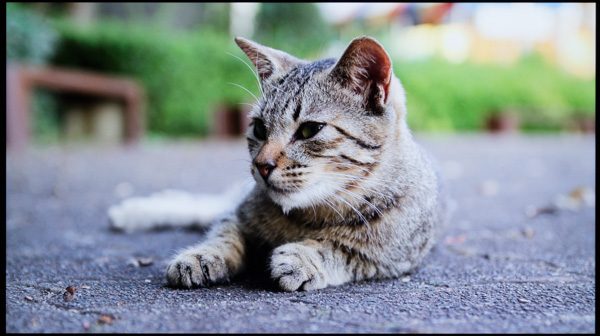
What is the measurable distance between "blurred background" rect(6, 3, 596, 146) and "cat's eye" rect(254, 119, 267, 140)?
5.20 meters

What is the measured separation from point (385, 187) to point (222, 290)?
0.73 m

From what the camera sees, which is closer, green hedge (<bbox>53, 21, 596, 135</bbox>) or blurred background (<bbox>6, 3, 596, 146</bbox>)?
blurred background (<bbox>6, 3, 596, 146</bbox>)

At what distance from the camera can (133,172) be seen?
6086mm

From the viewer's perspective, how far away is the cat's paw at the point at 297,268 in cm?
201

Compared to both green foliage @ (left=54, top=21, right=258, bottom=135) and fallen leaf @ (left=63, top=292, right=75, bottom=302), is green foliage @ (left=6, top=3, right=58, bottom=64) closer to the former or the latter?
green foliage @ (left=54, top=21, right=258, bottom=135)

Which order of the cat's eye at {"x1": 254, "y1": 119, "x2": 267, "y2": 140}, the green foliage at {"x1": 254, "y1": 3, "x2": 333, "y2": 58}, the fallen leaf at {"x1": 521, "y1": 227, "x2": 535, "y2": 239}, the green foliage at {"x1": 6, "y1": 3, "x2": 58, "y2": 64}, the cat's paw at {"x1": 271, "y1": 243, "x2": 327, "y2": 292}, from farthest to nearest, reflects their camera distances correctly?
the green foliage at {"x1": 254, "y1": 3, "x2": 333, "y2": 58} → the green foliage at {"x1": 6, "y1": 3, "x2": 58, "y2": 64} → the fallen leaf at {"x1": 521, "y1": 227, "x2": 535, "y2": 239} → the cat's eye at {"x1": 254, "y1": 119, "x2": 267, "y2": 140} → the cat's paw at {"x1": 271, "y1": 243, "x2": 327, "y2": 292}

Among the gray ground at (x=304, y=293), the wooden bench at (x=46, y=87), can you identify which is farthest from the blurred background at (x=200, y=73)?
the gray ground at (x=304, y=293)

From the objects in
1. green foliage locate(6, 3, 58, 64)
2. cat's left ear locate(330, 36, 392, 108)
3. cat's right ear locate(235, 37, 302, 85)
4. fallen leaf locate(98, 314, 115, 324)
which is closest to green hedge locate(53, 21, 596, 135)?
green foliage locate(6, 3, 58, 64)

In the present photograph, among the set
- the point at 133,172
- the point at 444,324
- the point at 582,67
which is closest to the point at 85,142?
the point at 133,172

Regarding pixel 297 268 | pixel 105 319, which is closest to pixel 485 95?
pixel 297 268

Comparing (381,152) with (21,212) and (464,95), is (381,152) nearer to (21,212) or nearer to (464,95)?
(21,212)

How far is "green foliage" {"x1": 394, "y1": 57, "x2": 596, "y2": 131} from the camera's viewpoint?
47.8 feet

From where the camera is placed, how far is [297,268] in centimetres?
203

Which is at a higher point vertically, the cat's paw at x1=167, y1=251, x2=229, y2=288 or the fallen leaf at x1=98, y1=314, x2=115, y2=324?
the fallen leaf at x1=98, y1=314, x2=115, y2=324
